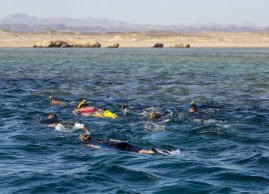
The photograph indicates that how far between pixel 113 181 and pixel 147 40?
145m

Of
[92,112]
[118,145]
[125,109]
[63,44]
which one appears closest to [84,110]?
[92,112]

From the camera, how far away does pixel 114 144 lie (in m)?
17.3

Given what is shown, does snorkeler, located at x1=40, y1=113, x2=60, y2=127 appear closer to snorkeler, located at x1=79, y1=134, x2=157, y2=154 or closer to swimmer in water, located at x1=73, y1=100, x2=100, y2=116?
swimmer in water, located at x1=73, y1=100, x2=100, y2=116

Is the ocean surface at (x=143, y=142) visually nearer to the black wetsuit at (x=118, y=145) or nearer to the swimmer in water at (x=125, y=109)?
the swimmer in water at (x=125, y=109)

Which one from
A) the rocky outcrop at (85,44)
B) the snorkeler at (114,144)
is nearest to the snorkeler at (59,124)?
the snorkeler at (114,144)

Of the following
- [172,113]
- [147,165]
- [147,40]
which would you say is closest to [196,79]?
[172,113]

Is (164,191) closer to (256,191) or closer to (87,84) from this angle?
(256,191)

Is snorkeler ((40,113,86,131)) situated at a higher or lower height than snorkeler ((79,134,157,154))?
lower

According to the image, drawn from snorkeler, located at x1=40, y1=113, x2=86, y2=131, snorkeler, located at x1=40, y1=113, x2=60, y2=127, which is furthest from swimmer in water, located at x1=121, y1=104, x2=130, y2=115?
snorkeler, located at x1=40, y1=113, x2=60, y2=127

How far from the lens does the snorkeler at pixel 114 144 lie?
16391mm

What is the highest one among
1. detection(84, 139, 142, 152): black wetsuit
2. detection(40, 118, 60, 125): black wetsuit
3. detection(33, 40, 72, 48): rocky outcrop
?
detection(84, 139, 142, 152): black wetsuit

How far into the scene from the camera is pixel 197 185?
12.7m

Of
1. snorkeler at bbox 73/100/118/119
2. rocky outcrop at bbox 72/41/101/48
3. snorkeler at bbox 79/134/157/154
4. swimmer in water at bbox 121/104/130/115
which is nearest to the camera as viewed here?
snorkeler at bbox 79/134/157/154

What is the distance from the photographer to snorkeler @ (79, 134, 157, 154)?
16391 millimetres
